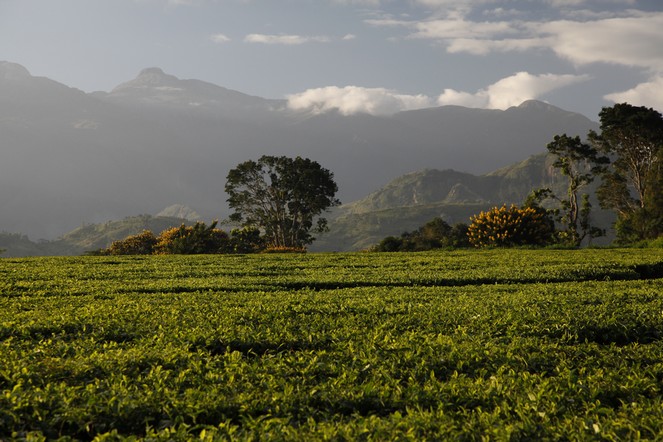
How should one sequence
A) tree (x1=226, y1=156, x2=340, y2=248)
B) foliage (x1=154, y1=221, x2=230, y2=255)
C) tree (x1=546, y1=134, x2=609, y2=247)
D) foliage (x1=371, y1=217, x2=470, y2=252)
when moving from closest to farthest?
foliage (x1=154, y1=221, x2=230, y2=255), foliage (x1=371, y1=217, x2=470, y2=252), tree (x1=546, y1=134, x2=609, y2=247), tree (x1=226, y1=156, x2=340, y2=248)

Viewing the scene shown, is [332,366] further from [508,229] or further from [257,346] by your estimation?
[508,229]

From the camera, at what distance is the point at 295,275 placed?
15.6 meters

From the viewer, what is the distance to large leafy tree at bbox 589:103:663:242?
149ft

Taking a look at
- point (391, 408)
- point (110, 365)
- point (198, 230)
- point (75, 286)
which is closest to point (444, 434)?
point (391, 408)

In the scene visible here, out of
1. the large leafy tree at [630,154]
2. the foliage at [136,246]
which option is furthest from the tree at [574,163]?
the foliage at [136,246]

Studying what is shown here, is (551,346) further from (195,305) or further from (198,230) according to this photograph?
(198,230)

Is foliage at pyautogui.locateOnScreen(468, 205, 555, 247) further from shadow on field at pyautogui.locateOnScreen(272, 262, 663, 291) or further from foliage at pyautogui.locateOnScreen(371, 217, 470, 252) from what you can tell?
shadow on field at pyautogui.locateOnScreen(272, 262, 663, 291)

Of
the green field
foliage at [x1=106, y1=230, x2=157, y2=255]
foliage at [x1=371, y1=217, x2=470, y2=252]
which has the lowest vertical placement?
foliage at [x1=371, y1=217, x2=470, y2=252]

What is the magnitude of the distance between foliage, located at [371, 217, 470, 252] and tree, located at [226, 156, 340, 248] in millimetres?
9806

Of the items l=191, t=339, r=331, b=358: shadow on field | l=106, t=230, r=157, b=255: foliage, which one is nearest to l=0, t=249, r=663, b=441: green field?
l=191, t=339, r=331, b=358: shadow on field

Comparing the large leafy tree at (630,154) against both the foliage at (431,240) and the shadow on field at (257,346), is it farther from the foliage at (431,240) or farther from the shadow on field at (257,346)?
the shadow on field at (257,346)

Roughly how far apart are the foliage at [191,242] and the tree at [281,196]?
13157mm

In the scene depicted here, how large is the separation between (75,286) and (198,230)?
27.8 m

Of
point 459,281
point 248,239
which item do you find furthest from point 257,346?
point 248,239
